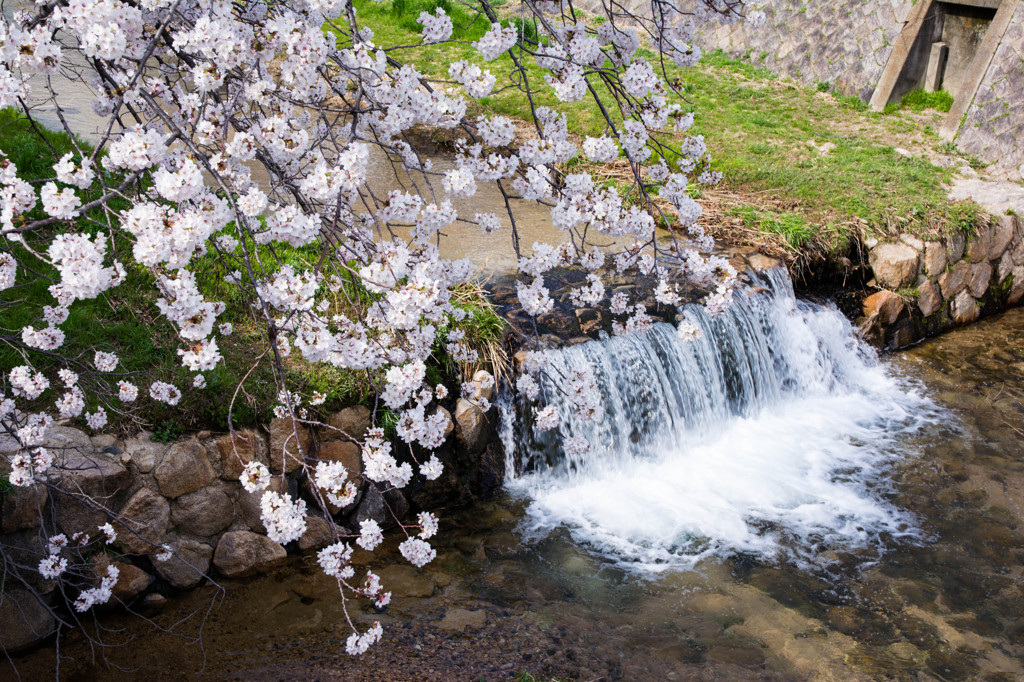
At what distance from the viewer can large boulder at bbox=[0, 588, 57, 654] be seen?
10.5 ft

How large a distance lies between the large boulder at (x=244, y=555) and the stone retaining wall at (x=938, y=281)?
17.8 ft

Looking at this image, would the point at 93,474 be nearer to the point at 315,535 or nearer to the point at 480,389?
the point at 315,535

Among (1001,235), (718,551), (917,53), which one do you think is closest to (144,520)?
(718,551)

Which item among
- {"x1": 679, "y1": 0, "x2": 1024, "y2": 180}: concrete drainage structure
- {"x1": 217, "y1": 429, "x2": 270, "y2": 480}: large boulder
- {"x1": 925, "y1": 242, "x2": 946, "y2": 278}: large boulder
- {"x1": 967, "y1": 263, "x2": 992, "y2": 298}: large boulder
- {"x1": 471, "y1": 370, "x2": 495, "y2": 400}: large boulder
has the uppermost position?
{"x1": 679, "y1": 0, "x2": 1024, "y2": 180}: concrete drainage structure

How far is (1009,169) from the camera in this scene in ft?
25.9

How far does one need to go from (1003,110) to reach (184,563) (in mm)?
9143

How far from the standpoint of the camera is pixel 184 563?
3.68m

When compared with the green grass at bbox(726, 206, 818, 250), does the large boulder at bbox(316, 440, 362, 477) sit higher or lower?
lower

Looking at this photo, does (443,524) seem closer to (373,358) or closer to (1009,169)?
(373,358)

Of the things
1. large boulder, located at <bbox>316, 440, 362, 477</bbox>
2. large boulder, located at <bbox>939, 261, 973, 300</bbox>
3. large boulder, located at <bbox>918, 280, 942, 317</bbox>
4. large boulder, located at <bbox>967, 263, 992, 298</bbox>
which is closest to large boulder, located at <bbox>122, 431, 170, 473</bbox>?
large boulder, located at <bbox>316, 440, 362, 477</bbox>

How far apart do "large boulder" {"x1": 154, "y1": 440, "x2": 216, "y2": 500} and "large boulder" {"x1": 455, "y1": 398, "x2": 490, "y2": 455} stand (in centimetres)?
141

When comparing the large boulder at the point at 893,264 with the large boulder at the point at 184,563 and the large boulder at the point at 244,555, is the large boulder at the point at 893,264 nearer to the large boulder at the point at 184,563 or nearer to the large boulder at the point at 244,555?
the large boulder at the point at 244,555

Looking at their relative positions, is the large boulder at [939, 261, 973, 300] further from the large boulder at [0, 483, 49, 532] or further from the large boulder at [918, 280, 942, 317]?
the large boulder at [0, 483, 49, 532]

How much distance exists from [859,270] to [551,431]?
3787 millimetres
